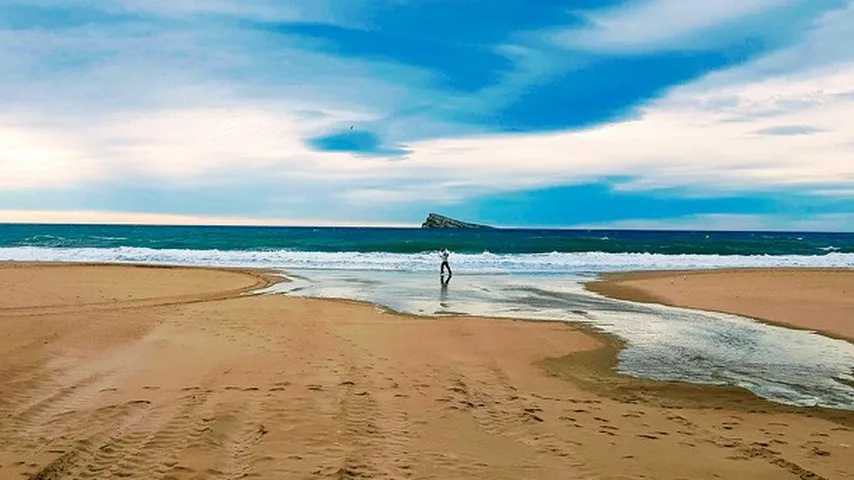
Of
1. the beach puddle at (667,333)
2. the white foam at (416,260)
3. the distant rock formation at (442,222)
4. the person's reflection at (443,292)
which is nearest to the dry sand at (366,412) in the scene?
the beach puddle at (667,333)

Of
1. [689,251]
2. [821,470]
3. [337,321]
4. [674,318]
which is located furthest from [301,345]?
[689,251]

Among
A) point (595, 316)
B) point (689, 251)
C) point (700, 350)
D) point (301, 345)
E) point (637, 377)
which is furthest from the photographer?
point (689, 251)

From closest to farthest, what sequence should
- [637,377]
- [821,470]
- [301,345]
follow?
1. [821,470]
2. [637,377]
3. [301,345]

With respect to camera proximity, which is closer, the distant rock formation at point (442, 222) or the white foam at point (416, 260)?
the white foam at point (416, 260)

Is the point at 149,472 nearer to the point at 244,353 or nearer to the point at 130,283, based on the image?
the point at 244,353

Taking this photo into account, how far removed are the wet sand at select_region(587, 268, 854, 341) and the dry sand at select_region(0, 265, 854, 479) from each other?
256 inches

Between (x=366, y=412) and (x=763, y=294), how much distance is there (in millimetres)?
18745

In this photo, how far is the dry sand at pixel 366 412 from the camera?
5141 millimetres

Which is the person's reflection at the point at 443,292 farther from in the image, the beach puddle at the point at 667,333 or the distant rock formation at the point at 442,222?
the distant rock formation at the point at 442,222

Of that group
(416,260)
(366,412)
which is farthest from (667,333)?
(416,260)

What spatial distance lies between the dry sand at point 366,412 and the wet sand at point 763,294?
6507 mm

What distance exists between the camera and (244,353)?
385 inches

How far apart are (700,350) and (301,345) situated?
663 centimetres

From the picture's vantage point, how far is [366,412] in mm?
6605
